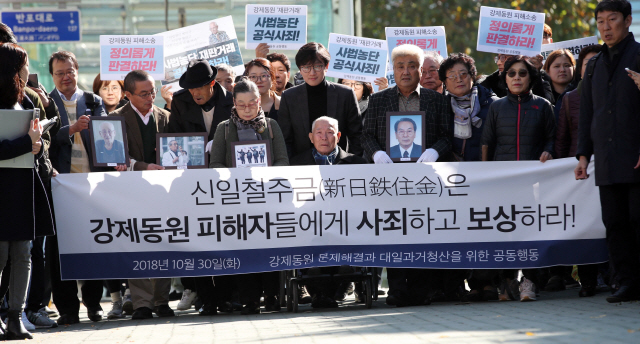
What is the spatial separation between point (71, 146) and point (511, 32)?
504cm

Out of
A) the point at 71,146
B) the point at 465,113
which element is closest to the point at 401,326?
the point at 465,113

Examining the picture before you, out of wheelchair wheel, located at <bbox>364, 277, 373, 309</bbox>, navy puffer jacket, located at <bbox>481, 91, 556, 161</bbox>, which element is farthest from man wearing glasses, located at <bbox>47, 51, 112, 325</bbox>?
navy puffer jacket, located at <bbox>481, 91, 556, 161</bbox>

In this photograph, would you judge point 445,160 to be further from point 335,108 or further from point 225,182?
point 225,182

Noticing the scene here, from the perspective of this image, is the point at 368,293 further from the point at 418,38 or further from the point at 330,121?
the point at 418,38

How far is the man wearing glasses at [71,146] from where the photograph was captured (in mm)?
7691

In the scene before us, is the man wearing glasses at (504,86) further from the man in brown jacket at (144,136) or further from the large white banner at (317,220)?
the man in brown jacket at (144,136)

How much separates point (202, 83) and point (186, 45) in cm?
242

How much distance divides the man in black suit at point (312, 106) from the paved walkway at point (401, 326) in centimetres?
168

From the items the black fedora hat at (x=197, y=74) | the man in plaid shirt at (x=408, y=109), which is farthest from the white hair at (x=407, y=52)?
the black fedora hat at (x=197, y=74)

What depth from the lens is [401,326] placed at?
20.1 feet

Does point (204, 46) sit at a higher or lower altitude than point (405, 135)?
higher

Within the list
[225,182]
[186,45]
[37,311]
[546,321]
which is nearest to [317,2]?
[186,45]

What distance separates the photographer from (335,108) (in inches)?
335

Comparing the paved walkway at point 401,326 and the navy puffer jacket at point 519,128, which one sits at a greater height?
the navy puffer jacket at point 519,128
